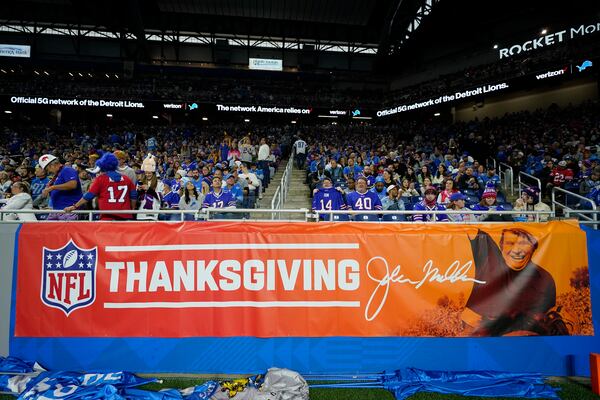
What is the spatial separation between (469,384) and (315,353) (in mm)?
1558

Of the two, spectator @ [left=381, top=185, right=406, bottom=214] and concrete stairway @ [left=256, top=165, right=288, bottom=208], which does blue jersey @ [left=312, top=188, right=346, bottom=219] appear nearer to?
spectator @ [left=381, top=185, right=406, bottom=214]

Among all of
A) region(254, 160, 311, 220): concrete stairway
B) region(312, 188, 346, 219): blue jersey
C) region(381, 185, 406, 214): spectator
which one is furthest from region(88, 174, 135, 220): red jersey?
region(381, 185, 406, 214): spectator

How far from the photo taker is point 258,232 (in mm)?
3752

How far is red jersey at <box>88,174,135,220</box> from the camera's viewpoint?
4223mm

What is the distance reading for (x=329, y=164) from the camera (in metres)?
11.1

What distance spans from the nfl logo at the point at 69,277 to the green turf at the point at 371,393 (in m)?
0.92

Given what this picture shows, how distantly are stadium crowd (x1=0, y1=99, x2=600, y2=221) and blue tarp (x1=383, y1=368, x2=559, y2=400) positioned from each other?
193 cm

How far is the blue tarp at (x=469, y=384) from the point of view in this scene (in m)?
3.34

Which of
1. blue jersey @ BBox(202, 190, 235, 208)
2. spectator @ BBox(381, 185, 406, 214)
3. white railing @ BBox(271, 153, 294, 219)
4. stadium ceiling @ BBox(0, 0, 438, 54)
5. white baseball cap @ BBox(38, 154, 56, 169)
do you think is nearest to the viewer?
white baseball cap @ BBox(38, 154, 56, 169)

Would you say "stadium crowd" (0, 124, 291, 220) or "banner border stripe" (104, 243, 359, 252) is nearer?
"banner border stripe" (104, 243, 359, 252)

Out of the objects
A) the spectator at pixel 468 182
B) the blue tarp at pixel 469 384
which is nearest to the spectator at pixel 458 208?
the blue tarp at pixel 469 384

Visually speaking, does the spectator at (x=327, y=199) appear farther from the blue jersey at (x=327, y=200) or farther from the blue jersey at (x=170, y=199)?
the blue jersey at (x=170, y=199)

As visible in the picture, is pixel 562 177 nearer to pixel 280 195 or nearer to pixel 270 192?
pixel 280 195

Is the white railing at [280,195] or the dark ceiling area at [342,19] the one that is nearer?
the white railing at [280,195]
